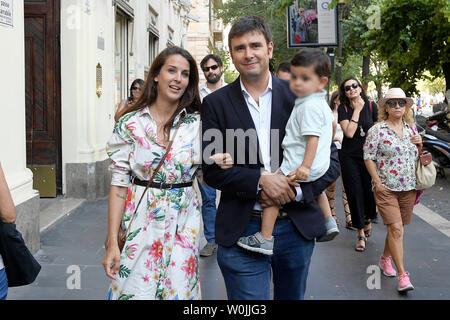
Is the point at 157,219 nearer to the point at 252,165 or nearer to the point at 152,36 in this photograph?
the point at 252,165

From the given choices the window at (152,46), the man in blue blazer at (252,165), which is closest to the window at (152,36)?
the window at (152,46)

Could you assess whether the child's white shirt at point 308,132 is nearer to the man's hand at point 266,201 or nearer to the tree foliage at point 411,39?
the man's hand at point 266,201

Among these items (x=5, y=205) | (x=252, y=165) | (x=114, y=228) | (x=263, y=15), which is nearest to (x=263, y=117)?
(x=252, y=165)

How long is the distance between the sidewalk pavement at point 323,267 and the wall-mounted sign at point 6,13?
2.48m

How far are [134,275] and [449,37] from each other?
11410 millimetres

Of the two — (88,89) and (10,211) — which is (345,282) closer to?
(10,211)

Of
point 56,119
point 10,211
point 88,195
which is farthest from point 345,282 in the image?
point 56,119

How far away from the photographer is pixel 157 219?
299cm

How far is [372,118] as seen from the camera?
7250 mm

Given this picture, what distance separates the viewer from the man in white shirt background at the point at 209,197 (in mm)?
6347

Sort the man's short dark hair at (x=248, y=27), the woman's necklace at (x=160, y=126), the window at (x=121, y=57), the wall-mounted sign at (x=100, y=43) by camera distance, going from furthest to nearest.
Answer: the window at (x=121, y=57), the wall-mounted sign at (x=100, y=43), the woman's necklace at (x=160, y=126), the man's short dark hair at (x=248, y=27)

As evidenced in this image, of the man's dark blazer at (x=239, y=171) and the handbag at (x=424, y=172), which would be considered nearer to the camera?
the man's dark blazer at (x=239, y=171)

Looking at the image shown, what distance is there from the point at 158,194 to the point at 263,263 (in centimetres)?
67

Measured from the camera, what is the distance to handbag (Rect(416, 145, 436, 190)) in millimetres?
5312
